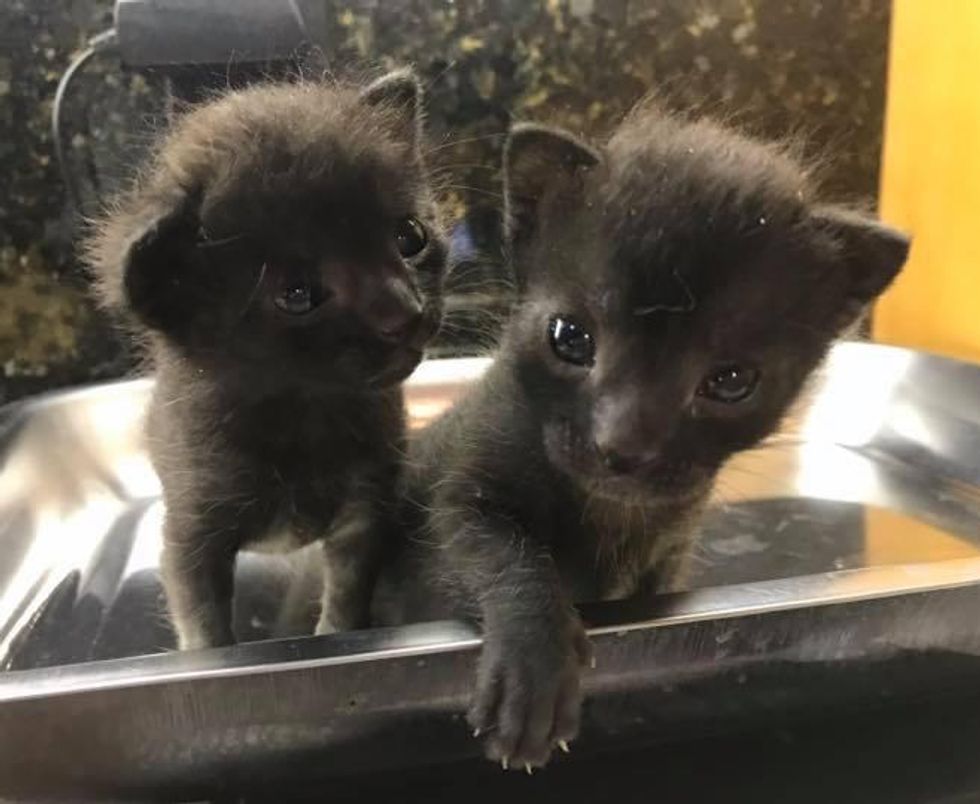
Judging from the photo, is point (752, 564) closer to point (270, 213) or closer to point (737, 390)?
point (737, 390)

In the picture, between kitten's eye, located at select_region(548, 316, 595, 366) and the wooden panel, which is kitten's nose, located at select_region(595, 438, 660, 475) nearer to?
kitten's eye, located at select_region(548, 316, 595, 366)

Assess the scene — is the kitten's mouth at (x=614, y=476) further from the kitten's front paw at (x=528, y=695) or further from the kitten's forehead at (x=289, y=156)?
the kitten's forehead at (x=289, y=156)

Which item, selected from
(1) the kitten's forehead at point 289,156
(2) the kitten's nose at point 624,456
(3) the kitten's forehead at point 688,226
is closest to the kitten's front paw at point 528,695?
(2) the kitten's nose at point 624,456

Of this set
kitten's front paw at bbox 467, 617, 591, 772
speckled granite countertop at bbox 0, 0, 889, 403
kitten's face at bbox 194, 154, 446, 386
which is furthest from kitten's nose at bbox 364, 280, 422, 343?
speckled granite countertop at bbox 0, 0, 889, 403

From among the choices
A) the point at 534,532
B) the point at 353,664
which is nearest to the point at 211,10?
the point at 534,532

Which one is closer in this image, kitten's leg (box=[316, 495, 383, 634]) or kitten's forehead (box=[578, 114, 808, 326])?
kitten's forehead (box=[578, 114, 808, 326])
